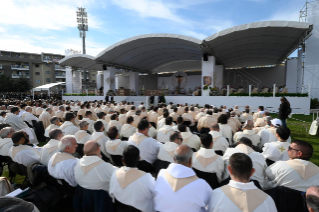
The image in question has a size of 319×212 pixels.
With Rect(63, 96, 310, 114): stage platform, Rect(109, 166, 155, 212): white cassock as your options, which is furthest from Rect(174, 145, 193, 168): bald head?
Rect(63, 96, 310, 114): stage platform

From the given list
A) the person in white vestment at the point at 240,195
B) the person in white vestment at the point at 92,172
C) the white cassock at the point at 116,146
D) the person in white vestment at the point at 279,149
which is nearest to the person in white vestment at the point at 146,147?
the white cassock at the point at 116,146

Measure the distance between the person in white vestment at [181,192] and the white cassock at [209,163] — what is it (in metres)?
1.01

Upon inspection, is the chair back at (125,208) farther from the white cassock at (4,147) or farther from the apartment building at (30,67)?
the apartment building at (30,67)

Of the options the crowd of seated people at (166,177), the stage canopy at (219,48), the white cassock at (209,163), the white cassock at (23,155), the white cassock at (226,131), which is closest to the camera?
the crowd of seated people at (166,177)

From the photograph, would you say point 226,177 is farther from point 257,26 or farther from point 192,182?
point 257,26

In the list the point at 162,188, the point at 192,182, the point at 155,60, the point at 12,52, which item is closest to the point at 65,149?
the point at 162,188

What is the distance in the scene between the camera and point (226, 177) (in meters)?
2.88

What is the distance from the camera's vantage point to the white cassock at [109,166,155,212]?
2066 mm

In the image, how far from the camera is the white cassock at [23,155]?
127 inches

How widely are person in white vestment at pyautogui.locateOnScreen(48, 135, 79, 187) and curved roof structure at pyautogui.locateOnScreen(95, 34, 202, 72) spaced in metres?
15.4

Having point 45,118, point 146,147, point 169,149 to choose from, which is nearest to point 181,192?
point 169,149

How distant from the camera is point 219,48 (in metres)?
17.9

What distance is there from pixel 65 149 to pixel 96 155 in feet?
2.11

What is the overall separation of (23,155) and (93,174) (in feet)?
5.47
